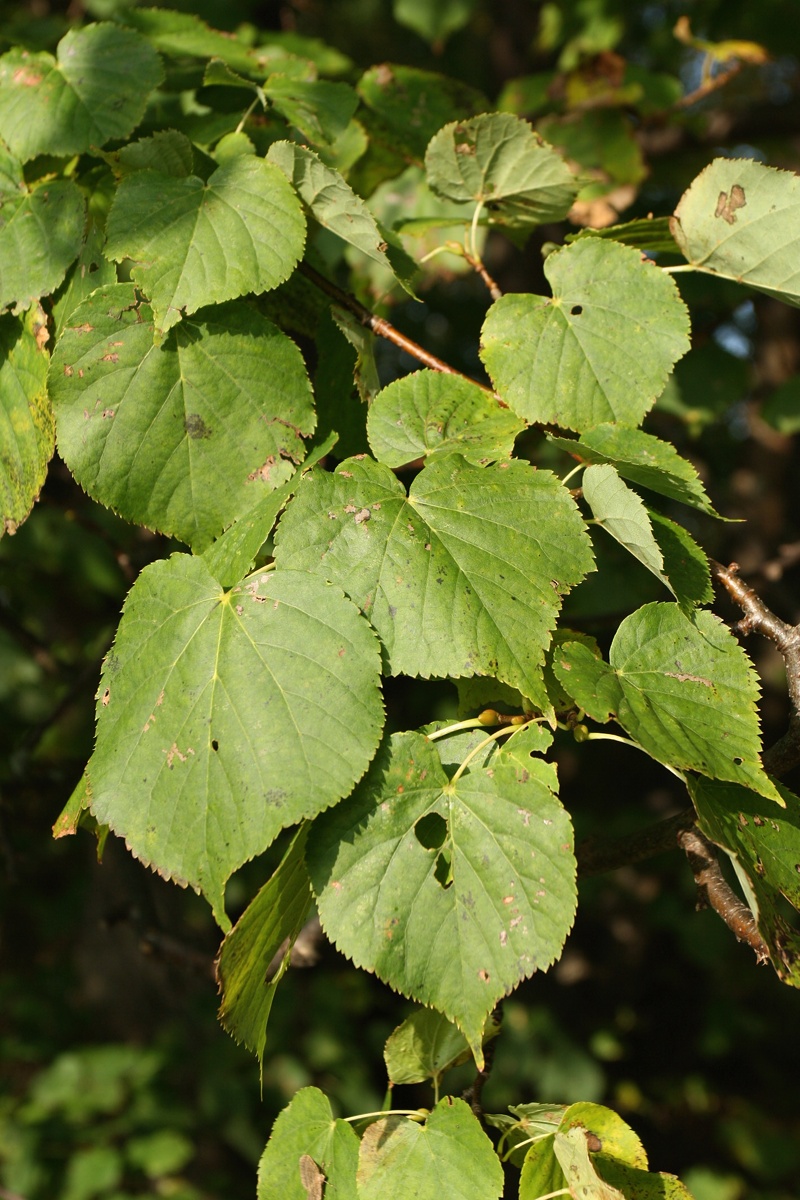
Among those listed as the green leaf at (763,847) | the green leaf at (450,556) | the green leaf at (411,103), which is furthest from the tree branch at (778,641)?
the green leaf at (411,103)

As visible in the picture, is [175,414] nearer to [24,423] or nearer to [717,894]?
[24,423]

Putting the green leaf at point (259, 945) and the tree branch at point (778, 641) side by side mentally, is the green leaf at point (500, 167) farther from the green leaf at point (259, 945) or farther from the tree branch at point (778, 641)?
the green leaf at point (259, 945)

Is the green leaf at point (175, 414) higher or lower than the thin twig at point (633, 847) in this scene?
higher

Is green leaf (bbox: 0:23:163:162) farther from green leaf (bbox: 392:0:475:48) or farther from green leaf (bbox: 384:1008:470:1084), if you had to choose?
green leaf (bbox: 392:0:475:48)

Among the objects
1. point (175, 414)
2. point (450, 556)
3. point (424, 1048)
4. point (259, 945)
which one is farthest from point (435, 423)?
point (424, 1048)

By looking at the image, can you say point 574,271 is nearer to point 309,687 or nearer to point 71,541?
point 309,687

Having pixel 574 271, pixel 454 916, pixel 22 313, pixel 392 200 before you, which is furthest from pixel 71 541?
pixel 454 916

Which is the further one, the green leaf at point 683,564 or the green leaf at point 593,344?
the green leaf at point 593,344
